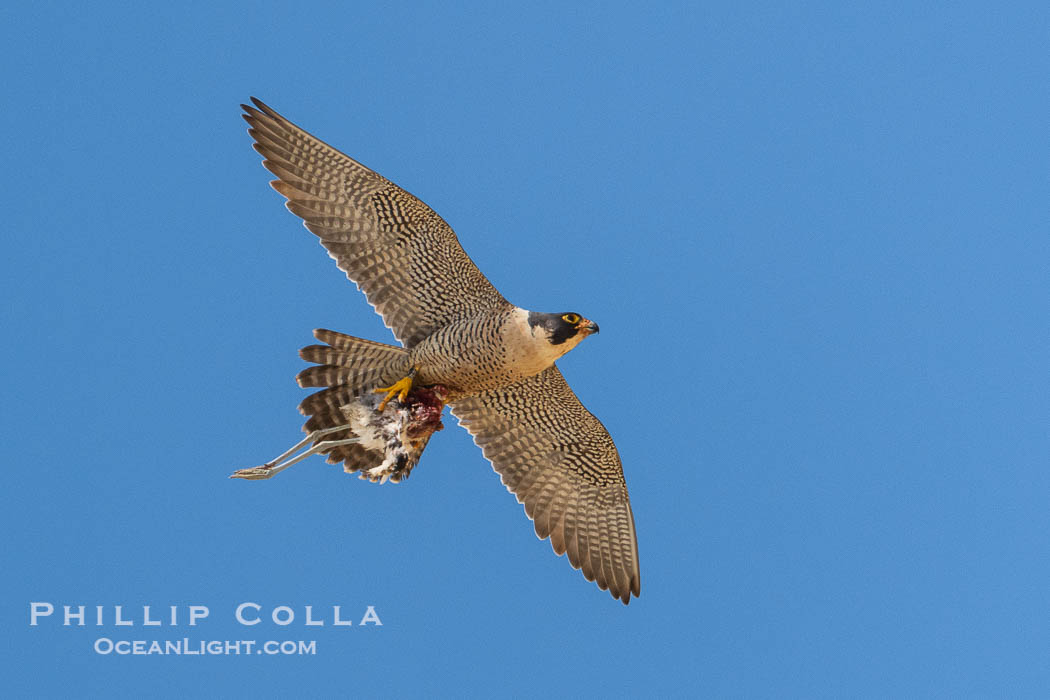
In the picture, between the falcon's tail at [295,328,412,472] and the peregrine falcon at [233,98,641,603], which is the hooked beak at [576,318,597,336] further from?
the falcon's tail at [295,328,412,472]

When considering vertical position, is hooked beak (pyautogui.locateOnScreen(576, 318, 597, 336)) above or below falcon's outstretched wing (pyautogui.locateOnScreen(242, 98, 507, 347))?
below

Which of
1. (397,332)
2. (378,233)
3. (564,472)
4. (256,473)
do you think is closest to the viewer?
(256,473)

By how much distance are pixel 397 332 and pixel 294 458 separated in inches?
55.1

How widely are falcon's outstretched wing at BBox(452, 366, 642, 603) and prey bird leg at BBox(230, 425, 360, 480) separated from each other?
1448 mm

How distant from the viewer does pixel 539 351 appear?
11594mm

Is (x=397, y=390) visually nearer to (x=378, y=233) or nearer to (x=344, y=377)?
(x=344, y=377)

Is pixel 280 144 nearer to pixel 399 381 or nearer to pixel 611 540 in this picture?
pixel 399 381

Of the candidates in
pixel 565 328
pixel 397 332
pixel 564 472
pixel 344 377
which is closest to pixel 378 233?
pixel 397 332

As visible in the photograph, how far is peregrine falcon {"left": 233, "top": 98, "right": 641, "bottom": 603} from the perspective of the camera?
11609 millimetres

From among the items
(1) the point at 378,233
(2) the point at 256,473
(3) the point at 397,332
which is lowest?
(2) the point at 256,473

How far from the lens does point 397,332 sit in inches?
476

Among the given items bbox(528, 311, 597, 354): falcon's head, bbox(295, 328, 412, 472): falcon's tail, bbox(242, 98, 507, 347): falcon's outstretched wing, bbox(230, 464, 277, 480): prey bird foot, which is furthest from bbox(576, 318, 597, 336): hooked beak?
bbox(230, 464, 277, 480): prey bird foot

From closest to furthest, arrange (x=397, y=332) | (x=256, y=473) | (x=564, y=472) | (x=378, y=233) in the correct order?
(x=256, y=473) → (x=378, y=233) → (x=397, y=332) → (x=564, y=472)

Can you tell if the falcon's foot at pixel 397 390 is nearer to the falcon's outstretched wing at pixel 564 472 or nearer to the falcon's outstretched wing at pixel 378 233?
the falcon's outstretched wing at pixel 378 233
